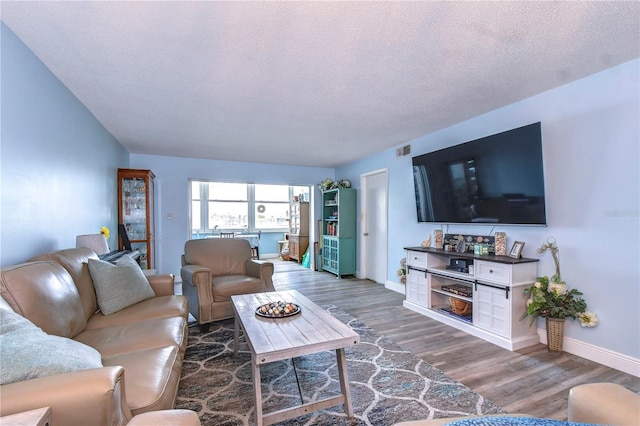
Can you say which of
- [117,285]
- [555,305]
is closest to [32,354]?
[117,285]

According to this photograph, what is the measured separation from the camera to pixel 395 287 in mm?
4648

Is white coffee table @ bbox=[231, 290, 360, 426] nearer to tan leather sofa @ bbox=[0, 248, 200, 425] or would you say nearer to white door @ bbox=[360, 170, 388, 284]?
tan leather sofa @ bbox=[0, 248, 200, 425]

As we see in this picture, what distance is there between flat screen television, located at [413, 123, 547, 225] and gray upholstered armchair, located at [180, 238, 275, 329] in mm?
2232

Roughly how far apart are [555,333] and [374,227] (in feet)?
10.4

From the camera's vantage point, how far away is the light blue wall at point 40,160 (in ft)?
5.71

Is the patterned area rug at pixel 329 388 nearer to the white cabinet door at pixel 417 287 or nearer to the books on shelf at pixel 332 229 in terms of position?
the white cabinet door at pixel 417 287

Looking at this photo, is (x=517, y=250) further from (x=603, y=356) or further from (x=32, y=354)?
(x=32, y=354)

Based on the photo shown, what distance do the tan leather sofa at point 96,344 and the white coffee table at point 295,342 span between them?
1.35 ft

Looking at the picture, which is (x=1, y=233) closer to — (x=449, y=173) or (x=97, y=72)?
(x=97, y=72)

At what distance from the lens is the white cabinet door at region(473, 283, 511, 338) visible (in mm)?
2639

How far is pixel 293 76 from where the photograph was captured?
7.63 feet

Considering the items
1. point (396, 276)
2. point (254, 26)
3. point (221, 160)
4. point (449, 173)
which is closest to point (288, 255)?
point (221, 160)

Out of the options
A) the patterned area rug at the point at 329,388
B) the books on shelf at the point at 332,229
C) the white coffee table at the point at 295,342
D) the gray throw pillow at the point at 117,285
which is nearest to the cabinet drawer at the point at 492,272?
the patterned area rug at the point at 329,388

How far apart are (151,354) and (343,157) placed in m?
4.54
